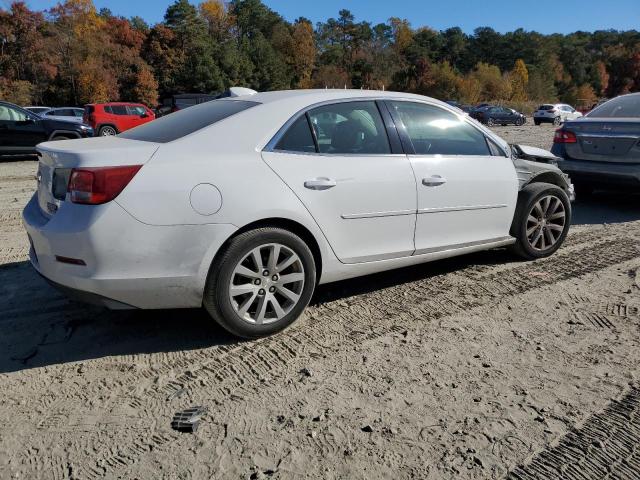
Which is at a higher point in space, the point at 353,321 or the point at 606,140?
the point at 606,140

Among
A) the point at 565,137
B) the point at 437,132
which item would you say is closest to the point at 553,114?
the point at 565,137

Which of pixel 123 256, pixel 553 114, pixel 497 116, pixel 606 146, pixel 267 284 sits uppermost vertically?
pixel 553 114

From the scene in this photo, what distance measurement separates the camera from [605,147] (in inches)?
276

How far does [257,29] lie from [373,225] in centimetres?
10794

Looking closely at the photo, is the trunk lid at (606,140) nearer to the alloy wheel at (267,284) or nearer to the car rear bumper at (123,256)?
the alloy wheel at (267,284)

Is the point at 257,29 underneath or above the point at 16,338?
above

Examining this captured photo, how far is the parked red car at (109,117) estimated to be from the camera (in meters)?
21.2

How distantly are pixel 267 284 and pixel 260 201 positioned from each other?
0.52m

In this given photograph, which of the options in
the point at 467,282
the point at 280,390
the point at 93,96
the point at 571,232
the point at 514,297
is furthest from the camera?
the point at 93,96

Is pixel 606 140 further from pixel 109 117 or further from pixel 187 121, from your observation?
pixel 109 117

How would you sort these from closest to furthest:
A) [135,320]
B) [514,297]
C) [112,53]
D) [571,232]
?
[135,320] < [514,297] < [571,232] < [112,53]

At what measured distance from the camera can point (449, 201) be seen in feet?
13.8

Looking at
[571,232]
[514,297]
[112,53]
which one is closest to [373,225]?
[514,297]

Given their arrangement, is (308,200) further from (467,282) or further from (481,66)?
(481,66)
